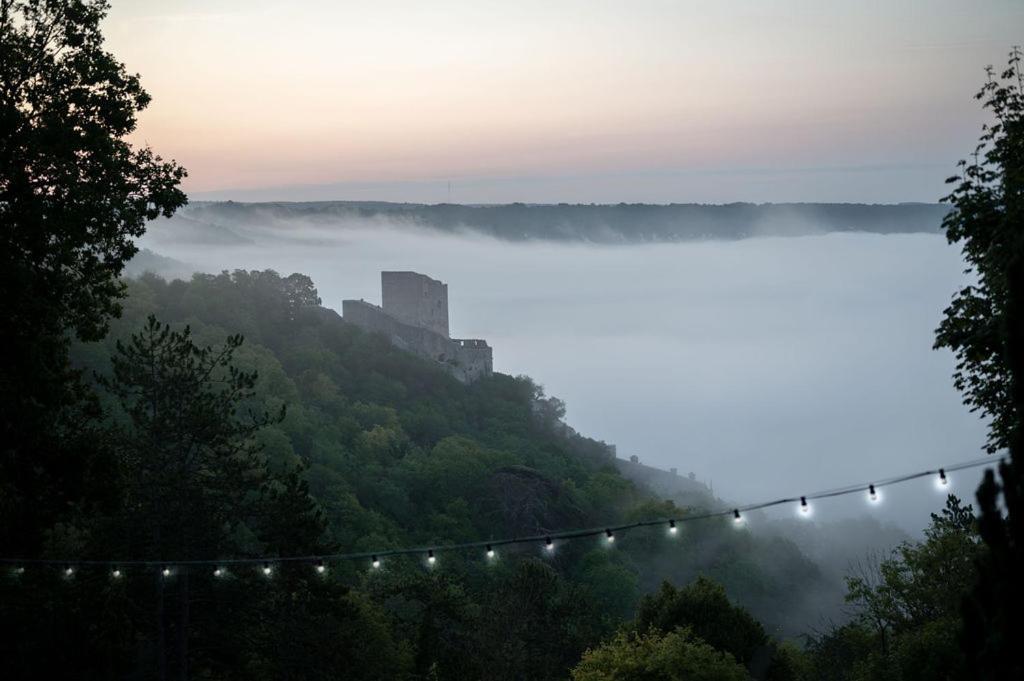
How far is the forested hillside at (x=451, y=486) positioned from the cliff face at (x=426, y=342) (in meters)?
1.82

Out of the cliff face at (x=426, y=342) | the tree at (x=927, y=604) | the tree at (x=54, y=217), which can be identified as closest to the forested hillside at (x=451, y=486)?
the cliff face at (x=426, y=342)

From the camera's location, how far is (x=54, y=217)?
18797 millimetres

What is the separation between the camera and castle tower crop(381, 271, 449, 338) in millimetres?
111062

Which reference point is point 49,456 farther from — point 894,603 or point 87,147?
point 894,603

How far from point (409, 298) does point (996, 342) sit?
311 ft

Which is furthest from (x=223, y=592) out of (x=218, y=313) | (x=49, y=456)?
(x=218, y=313)

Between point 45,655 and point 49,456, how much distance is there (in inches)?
426

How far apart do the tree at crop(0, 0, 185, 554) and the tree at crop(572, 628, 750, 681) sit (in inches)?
728

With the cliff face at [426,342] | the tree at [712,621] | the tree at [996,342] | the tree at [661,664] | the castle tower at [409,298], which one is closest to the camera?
the tree at [996,342]

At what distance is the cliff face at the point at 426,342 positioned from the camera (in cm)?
10744

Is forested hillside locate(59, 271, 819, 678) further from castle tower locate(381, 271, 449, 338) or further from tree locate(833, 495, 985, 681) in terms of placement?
tree locate(833, 495, 985, 681)

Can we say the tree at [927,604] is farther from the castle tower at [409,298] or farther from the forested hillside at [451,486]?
the castle tower at [409,298]

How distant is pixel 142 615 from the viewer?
29.9 metres

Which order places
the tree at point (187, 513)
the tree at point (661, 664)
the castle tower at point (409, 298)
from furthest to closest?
1. the castle tower at point (409, 298)
2. the tree at point (661, 664)
3. the tree at point (187, 513)
